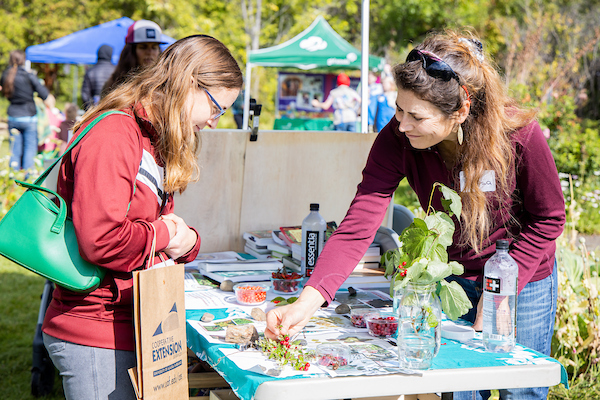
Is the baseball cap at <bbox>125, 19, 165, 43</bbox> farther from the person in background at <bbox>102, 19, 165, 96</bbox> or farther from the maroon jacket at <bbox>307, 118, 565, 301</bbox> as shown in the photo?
the maroon jacket at <bbox>307, 118, 565, 301</bbox>

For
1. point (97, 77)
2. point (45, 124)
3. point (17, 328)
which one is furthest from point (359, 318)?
point (45, 124)

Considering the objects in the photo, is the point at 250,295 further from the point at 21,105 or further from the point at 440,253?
the point at 21,105

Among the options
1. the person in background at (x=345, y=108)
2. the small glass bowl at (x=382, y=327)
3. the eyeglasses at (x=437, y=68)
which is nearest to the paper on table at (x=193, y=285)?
the small glass bowl at (x=382, y=327)

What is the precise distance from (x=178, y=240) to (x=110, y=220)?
1.06 feet

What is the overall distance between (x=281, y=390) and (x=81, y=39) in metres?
10.00

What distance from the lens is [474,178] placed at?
1744 mm

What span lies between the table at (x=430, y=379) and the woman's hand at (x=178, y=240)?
0.89 feet

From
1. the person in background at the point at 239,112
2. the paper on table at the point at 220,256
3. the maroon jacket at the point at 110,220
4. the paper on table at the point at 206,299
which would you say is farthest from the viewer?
the person in background at the point at 239,112

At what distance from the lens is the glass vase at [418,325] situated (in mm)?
1445

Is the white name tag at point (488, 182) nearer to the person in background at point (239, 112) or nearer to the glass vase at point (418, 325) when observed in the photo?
the glass vase at point (418, 325)

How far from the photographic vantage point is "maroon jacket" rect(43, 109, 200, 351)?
1347mm

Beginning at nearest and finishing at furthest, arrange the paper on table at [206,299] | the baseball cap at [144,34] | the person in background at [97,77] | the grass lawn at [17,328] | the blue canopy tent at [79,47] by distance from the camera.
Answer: the paper on table at [206,299]
the grass lawn at [17,328]
the baseball cap at [144,34]
the person in background at [97,77]
the blue canopy tent at [79,47]

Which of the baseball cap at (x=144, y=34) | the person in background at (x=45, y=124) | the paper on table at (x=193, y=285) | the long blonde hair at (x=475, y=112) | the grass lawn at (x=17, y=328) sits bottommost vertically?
the grass lawn at (x=17, y=328)

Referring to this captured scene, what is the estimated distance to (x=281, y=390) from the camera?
1341 millimetres
